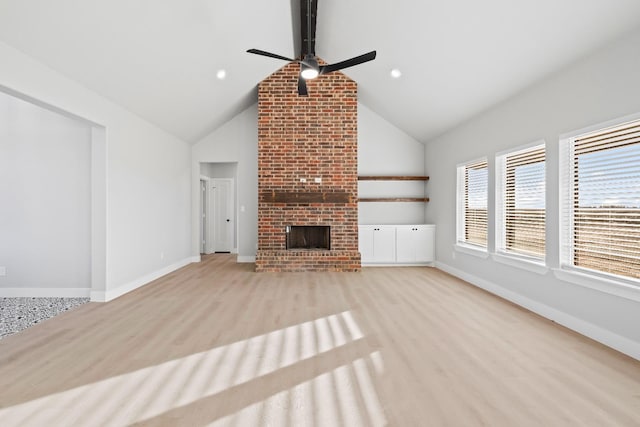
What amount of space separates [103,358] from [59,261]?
8.21 feet

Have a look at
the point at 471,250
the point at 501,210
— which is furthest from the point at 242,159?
the point at 501,210

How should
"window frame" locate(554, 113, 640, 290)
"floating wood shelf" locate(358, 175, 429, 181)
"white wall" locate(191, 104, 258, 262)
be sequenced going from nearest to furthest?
"window frame" locate(554, 113, 640, 290), "floating wood shelf" locate(358, 175, 429, 181), "white wall" locate(191, 104, 258, 262)

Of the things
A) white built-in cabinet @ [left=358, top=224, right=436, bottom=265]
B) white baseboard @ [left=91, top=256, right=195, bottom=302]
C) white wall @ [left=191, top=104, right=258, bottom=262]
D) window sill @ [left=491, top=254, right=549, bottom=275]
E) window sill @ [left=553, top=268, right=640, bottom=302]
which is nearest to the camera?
→ window sill @ [left=553, top=268, right=640, bottom=302]

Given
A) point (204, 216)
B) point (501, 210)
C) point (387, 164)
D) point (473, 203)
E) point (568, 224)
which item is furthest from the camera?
point (204, 216)

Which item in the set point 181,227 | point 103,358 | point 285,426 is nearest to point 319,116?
point 181,227

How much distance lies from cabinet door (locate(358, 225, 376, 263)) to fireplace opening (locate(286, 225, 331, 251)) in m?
0.68

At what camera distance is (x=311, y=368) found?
2.36 meters

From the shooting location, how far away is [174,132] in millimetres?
6020

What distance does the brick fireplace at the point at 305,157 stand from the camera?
6.20 m

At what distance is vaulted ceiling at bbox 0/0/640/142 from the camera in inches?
108

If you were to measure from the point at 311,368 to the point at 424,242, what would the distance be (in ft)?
15.3

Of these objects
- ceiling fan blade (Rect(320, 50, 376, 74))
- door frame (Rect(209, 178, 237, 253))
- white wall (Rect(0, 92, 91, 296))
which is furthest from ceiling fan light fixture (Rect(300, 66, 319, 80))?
door frame (Rect(209, 178, 237, 253))

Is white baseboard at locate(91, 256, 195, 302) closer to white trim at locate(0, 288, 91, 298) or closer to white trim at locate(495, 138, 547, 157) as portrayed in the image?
white trim at locate(0, 288, 91, 298)

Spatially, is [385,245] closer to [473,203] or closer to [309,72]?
[473,203]
